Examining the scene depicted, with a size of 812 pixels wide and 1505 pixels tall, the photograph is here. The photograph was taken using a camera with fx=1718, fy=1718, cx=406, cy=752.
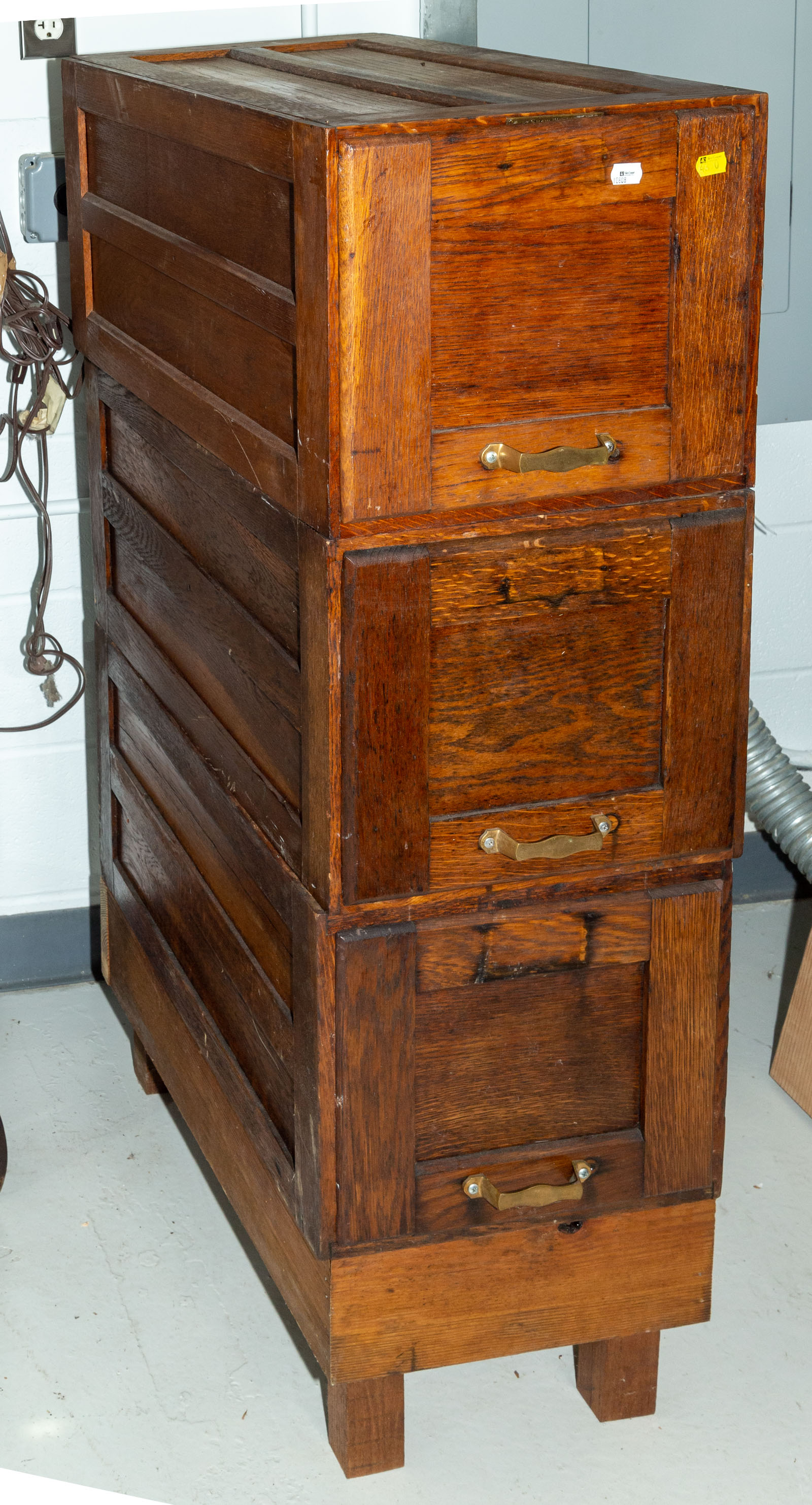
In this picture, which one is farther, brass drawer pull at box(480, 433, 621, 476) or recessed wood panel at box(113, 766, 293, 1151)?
recessed wood panel at box(113, 766, 293, 1151)

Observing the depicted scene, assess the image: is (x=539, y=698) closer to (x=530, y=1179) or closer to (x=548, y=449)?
(x=548, y=449)

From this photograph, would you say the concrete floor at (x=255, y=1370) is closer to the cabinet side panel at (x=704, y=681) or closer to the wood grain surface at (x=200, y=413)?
the cabinet side panel at (x=704, y=681)

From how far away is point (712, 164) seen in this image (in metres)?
1.33

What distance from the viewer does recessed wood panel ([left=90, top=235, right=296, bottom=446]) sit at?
1.41m

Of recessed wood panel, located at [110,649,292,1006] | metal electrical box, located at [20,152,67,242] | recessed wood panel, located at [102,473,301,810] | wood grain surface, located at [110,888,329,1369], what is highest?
metal electrical box, located at [20,152,67,242]

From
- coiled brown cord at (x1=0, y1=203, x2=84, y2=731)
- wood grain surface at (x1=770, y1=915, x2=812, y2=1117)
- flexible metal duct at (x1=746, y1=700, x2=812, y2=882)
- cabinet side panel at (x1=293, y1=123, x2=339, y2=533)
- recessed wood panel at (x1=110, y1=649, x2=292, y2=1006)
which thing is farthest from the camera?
flexible metal duct at (x1=746, y1=700, x2=812, y2=882)

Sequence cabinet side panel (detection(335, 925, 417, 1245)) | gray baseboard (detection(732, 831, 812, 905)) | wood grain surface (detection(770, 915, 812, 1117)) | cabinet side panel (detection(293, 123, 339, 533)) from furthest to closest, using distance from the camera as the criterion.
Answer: gray baseboard (detection(732, 831, 812, 905))
wood grain surface (detection(770, 915, 812, 1117))
cabinet side panel (detection(335, 925, 417, 1245))
cabinet side panel (detection(293, 123, 339, 533))

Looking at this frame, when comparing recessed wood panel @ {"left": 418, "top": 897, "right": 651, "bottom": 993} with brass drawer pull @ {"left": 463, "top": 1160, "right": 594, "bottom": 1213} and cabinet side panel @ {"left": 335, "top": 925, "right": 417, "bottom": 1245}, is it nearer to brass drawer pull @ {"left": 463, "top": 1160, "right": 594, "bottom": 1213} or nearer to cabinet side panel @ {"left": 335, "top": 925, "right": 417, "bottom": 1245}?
cabinet side panel @ {"left": 335, "top": 925, "right": 417, "bottom": 1245}

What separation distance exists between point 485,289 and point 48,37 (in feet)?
3.92

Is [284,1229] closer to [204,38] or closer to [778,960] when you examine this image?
[778,960]

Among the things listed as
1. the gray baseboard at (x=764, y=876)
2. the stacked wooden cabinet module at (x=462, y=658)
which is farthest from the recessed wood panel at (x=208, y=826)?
the gray baseboard at (x=764, y=876)

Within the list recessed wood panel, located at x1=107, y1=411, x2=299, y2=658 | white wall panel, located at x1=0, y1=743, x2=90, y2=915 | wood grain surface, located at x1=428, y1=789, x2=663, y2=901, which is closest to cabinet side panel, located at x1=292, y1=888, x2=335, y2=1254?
wood grain surface, located at x1=428, y1=789, x2=663, y2=901

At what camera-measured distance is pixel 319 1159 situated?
1.48 metres

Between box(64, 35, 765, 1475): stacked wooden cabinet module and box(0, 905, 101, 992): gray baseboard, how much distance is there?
2.81 ft
